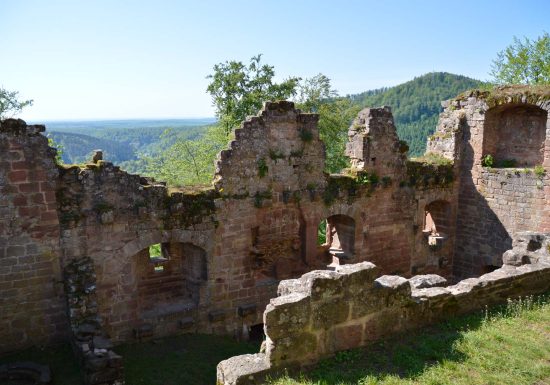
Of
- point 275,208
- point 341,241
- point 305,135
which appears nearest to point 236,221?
point 275,208

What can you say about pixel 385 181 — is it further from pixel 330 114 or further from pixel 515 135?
pixel 330 114

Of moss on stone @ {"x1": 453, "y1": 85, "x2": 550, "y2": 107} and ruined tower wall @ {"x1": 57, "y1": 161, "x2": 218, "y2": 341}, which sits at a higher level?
moss on stone @ {"x1": 453, "y1": 85, "x2": 550, "y2": 107}

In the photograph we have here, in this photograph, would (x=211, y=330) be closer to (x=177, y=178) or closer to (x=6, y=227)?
(x=6, y=227)

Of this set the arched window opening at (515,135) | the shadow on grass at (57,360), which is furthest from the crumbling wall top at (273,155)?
the arched window opening at (515,135)

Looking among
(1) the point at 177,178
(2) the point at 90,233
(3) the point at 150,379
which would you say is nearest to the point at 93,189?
(2) the point at 90,233

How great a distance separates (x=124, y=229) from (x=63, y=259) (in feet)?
4.44

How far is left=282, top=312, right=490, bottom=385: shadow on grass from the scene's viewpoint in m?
6.71

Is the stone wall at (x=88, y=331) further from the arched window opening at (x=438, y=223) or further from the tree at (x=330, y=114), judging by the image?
the tree at (x=330, y=114)

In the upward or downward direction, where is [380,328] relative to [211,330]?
upward

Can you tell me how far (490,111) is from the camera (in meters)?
15.6

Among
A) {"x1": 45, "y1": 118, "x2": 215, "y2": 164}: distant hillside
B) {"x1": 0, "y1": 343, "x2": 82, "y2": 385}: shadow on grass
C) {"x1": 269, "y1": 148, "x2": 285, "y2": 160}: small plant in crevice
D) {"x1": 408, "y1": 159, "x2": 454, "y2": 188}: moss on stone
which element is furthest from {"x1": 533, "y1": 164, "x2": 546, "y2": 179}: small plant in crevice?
{"x1": 45, "y1": 118, "x2": 215, "y2": 164}: distant hillside

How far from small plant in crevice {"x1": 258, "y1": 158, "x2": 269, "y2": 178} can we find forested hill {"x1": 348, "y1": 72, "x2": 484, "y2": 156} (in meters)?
61.4

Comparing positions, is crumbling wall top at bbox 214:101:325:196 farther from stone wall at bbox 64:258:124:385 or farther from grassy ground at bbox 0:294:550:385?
grassy ground at bbox 0:294:550:385

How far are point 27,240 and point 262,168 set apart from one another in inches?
214
